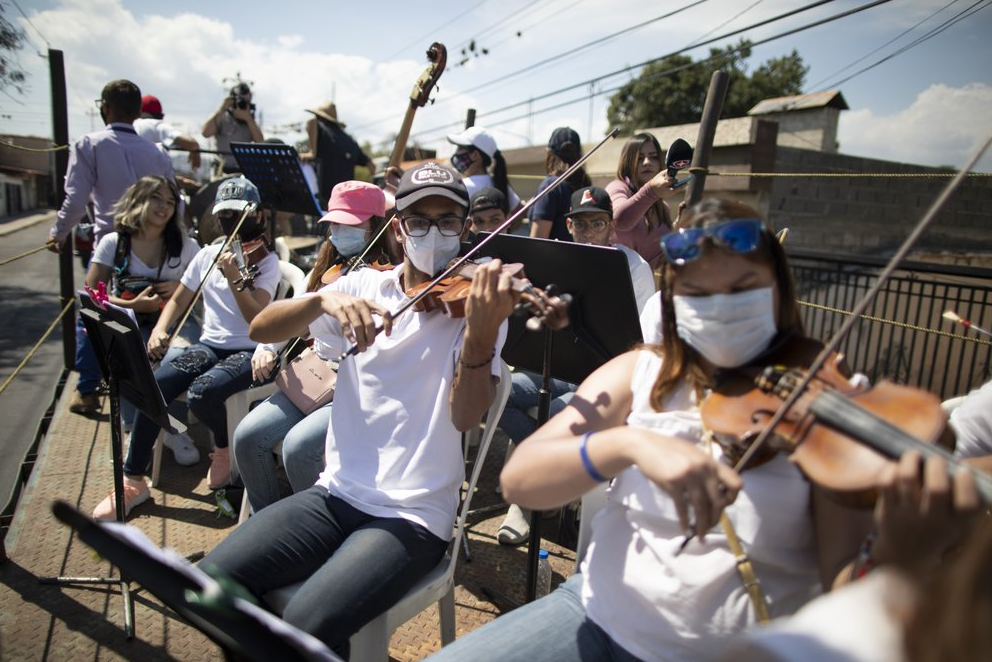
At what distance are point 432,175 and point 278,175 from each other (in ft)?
11.1

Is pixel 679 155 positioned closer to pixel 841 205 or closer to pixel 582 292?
pixel 582 292

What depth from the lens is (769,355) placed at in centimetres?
130

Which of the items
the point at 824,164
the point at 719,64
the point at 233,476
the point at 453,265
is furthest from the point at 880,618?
the point at 719,64

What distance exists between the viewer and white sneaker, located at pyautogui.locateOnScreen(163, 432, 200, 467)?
370 cm

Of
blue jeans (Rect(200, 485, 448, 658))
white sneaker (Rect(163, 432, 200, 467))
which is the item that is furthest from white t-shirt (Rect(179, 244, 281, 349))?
blue jeans (Rect(200, 485, 448, 658))

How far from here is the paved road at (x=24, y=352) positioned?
4.09 metres

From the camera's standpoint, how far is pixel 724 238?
4.21ft

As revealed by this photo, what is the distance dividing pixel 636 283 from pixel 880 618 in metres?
2.04

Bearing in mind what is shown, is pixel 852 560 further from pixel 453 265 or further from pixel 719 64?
pixel 719 64

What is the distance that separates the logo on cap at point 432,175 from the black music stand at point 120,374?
1.18 metres

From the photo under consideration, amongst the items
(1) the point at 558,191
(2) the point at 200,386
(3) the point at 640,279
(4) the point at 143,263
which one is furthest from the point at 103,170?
(3) the point at 640,279

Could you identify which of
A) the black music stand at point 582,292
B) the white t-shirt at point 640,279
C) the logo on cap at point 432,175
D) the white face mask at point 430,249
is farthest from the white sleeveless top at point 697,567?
the white t-shirt at point 640,279

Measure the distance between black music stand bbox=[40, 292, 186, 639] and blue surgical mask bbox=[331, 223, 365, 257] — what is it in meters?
1.01

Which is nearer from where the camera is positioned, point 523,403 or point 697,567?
point 697,567
